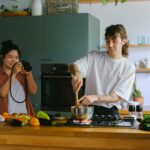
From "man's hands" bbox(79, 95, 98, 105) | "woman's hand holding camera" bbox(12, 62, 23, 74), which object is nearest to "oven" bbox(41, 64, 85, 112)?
"woman's hand holding camera" bbox(12, 62, 23, 74)

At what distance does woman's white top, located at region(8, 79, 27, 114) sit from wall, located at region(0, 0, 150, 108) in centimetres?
185

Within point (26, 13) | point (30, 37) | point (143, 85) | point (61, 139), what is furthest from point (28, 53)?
point (61, 139)

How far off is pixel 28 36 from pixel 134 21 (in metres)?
1.23

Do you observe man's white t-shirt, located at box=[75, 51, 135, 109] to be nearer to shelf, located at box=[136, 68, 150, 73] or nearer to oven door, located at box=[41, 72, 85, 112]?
oven door, located at box=[41, 72, 85, 112]

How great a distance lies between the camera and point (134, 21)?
404cm

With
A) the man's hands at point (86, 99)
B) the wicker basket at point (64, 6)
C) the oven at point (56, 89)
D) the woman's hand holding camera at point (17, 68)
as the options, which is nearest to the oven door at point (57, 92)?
the oven at point (56, 89)

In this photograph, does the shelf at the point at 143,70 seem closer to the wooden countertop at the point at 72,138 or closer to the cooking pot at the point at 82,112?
the cooking pot at the point at 82,112

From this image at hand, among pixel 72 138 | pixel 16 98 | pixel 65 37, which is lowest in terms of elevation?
pixel 72 138

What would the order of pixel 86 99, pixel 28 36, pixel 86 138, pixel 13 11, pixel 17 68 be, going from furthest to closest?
pixel 13 11 < pixel 28 36 < pixel 17 68 < pixel 86 99 < pixel 86 138

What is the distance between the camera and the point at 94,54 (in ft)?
8.07

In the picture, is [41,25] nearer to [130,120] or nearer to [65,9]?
[65,9]

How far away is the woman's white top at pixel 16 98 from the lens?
2.37 metres

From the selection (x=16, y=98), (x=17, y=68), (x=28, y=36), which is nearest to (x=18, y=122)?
(x=16, y=98)

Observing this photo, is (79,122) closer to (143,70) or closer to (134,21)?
(143,70)
